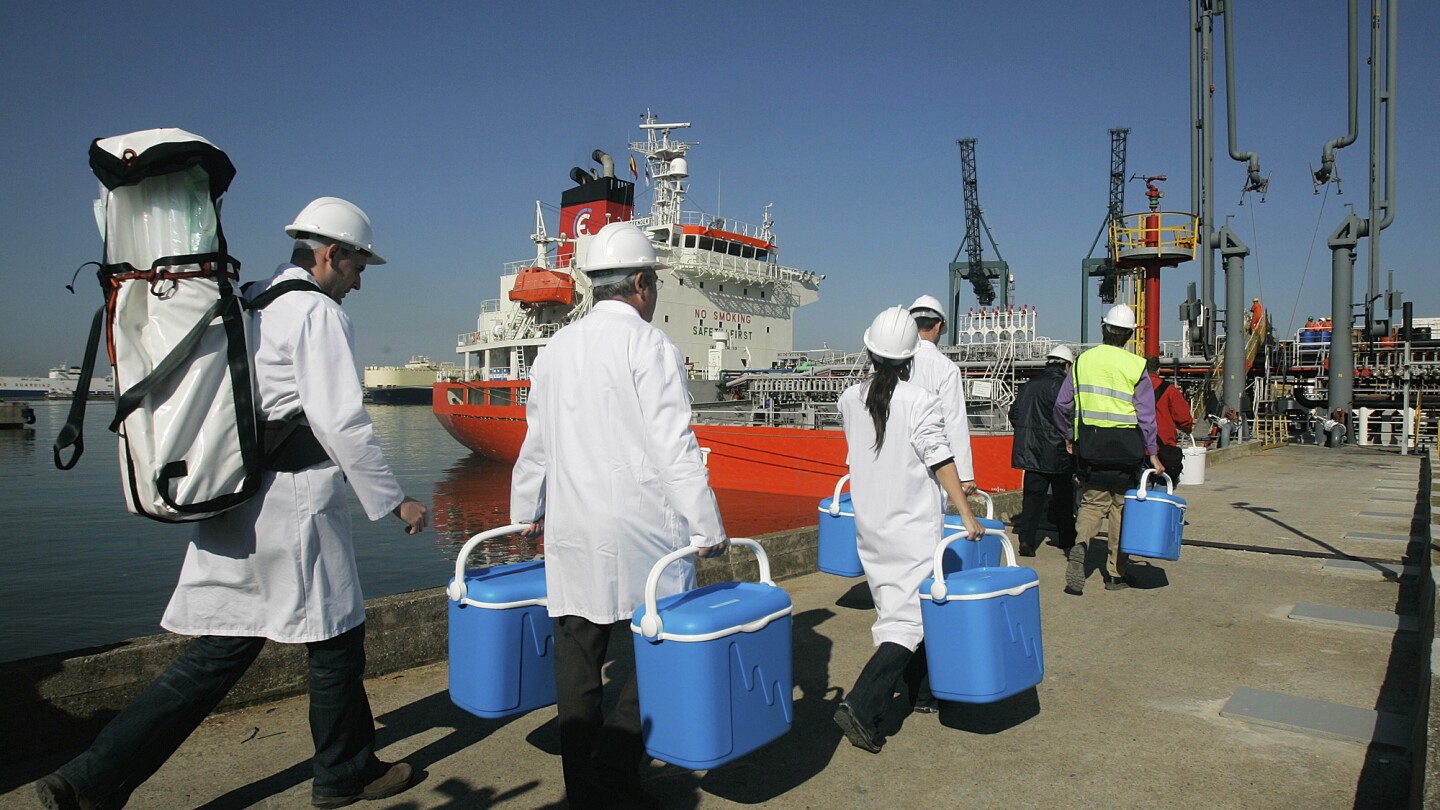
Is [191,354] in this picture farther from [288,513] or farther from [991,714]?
[991,714]

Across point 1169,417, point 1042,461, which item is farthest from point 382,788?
point 1169,417

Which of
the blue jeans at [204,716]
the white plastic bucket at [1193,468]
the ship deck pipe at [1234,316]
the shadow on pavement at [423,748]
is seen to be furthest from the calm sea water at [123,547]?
the ship deck pipe at [1234,316]

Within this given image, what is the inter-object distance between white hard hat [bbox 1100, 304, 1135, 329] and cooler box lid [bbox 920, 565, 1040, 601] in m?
2.61

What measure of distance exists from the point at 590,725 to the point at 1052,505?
16.0 feet

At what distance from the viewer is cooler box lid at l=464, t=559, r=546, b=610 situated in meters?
2.66

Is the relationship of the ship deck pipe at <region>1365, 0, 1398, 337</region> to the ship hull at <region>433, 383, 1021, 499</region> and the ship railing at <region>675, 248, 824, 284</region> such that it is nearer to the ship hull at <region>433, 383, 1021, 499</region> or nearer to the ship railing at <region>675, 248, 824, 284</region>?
the ship hull at <region>433, 383, 1021, 499</region>

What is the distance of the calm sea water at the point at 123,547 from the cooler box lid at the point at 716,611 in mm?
1986

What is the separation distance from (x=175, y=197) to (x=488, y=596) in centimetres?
138

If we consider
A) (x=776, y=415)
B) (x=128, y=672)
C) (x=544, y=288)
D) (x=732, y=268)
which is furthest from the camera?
(x=732, y=268)

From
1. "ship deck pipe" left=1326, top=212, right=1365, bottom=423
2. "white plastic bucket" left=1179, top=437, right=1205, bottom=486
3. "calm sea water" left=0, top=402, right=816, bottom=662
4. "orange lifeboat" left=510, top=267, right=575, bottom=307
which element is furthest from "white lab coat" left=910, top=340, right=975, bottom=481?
"orange lifeboat" left=510, top=267, right=575, bottom=307

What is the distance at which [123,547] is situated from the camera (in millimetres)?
14406

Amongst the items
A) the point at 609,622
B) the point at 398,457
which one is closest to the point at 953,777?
the point at 609,622

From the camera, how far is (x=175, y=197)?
91.0 inches

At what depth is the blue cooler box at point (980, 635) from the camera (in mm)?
2816
